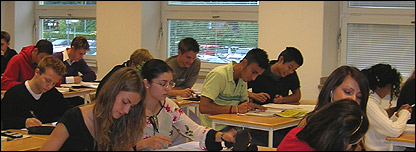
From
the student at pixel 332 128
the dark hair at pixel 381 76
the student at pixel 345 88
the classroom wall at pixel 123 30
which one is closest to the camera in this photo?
the student at pixel 332 128

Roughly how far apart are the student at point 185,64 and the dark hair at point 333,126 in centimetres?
352

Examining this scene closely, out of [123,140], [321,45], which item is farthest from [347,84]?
[321,45]

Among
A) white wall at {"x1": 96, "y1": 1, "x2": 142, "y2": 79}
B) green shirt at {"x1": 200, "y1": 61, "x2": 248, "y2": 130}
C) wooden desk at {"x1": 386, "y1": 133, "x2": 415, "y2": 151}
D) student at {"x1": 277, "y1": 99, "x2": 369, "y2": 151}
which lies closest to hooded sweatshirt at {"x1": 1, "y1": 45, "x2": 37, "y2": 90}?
white wall at {"x1": 96, "y1": 1, "x2": 142, "y2": 79}

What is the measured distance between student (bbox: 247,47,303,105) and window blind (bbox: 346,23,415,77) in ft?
3.68

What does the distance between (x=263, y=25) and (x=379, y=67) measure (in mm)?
2472

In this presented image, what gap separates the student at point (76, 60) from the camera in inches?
242

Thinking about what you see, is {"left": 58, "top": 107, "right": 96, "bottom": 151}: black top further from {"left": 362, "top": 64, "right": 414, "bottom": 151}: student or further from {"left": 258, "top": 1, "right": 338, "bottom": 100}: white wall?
{"left": 258, "top": 1, "right": 338, "bottom": 100}: white wall

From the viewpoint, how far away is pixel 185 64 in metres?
5.82

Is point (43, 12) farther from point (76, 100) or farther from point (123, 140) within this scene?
point (123, 140)

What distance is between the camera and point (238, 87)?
14.5 ft

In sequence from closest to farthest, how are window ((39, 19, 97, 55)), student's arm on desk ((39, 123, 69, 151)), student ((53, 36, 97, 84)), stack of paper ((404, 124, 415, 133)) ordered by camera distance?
1. student's arm on desk ((39, 123, 69, 151))
2. stack of paper ((404, 124, 415, 133))
3. student ((53, 36, 97, 84))
4. window ((39, 19, 97, 55))

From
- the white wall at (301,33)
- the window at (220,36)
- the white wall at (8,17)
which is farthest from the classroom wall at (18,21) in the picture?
the white wall at (301,33)

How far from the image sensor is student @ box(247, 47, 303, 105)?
5.12m

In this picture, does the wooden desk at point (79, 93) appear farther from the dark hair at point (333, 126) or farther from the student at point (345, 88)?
the dark hair at point (333, 126)
